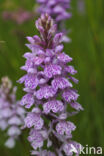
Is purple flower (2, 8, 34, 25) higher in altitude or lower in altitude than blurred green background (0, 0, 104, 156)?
higher

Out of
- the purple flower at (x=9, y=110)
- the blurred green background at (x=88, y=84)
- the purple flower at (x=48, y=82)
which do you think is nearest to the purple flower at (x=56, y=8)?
the blurred green background at (x=88, y=84)

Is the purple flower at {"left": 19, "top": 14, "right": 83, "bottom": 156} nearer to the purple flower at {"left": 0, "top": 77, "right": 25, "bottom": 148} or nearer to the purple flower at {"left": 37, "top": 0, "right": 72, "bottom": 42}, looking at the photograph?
the purple flower at {"left": 0, "top": 77, "right": 25, "bottom": 148}

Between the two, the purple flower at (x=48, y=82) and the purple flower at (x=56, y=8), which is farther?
the purple flower at (x=56, y=8)

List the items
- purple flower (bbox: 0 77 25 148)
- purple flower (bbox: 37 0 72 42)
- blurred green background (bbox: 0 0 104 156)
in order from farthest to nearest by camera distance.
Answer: purple flower (bbox: 37 0 72 42) → blurred green background (bbox: 0 0 104 156) → purple flower (bbox: 0 77 25 148)

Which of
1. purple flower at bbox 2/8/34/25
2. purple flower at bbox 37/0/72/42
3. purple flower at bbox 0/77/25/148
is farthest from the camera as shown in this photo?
purple flower at bbox 2/8/34/25

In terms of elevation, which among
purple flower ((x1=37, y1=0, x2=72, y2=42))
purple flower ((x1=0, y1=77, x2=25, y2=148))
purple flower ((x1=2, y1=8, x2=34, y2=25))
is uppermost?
purple flower ((x1=2, y1=8, x2=34, y2=25))

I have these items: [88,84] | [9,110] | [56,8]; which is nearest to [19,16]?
[56,8]

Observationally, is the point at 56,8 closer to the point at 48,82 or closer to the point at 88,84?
the point at 88,84

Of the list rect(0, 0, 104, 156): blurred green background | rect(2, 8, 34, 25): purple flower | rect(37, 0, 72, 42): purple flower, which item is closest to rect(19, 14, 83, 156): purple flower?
rect(0, 0, 104, 156): blurred green background

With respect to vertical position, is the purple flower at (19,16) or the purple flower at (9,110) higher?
the purple flower at (19,16)

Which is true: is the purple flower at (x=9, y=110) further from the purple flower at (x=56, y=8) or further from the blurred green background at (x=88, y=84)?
the purple flower at (x=56, y=8)
